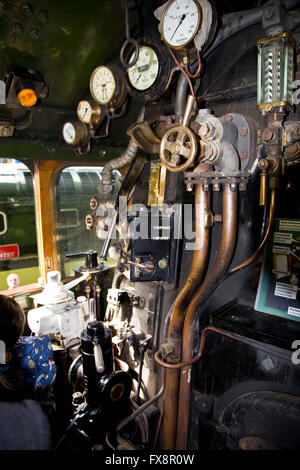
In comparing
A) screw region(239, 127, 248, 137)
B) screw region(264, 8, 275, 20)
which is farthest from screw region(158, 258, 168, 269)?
screw region(264, 8, 275, 20)

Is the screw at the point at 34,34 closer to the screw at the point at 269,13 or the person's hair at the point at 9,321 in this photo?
the screw at the point at 269,13

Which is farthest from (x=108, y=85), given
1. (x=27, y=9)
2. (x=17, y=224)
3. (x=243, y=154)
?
(x=17, y=224)

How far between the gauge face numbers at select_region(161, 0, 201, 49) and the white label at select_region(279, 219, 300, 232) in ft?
4.17

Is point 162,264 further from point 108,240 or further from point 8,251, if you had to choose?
point 8,251

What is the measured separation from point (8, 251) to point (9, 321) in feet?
5.43

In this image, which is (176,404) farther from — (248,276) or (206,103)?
(206,103)

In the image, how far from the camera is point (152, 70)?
2199 mm

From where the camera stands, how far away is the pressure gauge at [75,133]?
2.99m

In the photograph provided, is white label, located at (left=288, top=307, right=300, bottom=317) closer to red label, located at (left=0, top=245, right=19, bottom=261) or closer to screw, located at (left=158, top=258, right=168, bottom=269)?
screw, located at (left=158, top=258, right=168, bottom=269)

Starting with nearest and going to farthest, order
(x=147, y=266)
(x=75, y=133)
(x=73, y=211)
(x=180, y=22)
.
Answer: (x=180, y=22)
(x=147, y=266)
(x=75, y=133)
(x=73, y=211)

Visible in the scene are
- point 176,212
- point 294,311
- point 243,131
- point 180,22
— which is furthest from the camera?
point 176,212

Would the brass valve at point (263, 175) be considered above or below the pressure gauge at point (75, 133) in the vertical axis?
below

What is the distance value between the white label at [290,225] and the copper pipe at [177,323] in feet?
1.44

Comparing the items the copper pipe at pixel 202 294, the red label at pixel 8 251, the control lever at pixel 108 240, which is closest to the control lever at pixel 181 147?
the copper pipe at pixel 202 294
